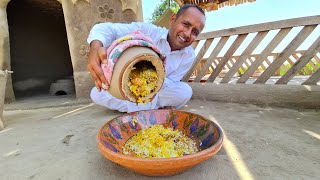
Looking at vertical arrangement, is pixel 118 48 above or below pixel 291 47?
above

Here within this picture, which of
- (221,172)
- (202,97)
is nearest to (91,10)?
(202,97)

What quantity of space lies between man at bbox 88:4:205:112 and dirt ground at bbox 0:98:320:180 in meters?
0.28

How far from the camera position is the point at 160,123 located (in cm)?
170

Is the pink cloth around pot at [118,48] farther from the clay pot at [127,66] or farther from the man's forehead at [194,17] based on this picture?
the man's forehead at [194,17]

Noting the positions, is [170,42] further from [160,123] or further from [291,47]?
[291,47]

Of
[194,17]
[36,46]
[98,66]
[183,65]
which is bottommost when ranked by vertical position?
[183,65]

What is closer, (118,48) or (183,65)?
(118,48)

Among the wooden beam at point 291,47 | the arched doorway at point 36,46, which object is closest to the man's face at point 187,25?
the wooden beam at point 291,47

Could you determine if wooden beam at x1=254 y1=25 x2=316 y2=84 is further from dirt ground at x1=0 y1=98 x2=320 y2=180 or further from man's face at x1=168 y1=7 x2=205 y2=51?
man's face at x1=168 y1=7 x2=205 y2=51

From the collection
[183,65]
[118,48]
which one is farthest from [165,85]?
[118,48]

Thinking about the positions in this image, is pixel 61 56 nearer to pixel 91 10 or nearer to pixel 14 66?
pixel 14 66

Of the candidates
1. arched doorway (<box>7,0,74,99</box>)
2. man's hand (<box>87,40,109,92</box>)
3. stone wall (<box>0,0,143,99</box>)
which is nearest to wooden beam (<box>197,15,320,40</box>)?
stone wall (<box>0,0,143,99</box>)

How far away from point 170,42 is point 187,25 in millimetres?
286

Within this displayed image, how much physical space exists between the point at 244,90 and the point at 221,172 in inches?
74.8
